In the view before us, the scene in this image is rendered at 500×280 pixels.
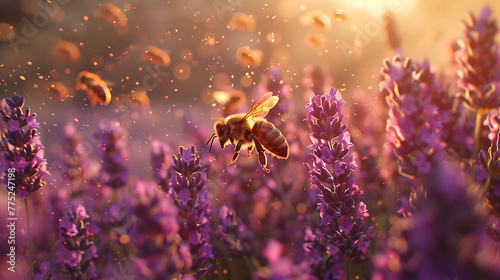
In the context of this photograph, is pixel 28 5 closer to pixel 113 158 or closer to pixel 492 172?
pixel 113 158

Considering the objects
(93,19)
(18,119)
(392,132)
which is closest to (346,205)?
(392,132)

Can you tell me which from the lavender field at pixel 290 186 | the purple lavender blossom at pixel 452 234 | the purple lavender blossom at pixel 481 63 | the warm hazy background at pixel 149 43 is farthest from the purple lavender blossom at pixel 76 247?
the warm hazy background at pixel 149 43

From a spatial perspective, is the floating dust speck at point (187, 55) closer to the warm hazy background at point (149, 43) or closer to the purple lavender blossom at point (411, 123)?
the warm hazy background at point (149, 43)

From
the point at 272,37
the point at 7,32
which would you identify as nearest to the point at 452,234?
the point at 272,37

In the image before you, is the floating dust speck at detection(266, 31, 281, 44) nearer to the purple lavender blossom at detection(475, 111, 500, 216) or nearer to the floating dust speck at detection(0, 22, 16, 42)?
the purple lavender blossom at detection(475, 111, 500, 216)

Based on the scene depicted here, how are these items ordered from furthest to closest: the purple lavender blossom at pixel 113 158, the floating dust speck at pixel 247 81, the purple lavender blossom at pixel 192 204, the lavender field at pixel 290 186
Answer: the floating dust speck at pixel 247 81 < the purple lavender blossom at pixel 113 158 < the purple lavender blossom at pixel 192 204 < the lavender field at pixel 290 186

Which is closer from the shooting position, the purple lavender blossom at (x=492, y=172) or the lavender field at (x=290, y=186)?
the lavender field at (x=290, y=186)

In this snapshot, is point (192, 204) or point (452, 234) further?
point (192, 204)
